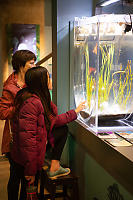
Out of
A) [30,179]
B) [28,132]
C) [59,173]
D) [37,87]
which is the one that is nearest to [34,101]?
[37,87]

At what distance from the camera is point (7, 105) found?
233 cm

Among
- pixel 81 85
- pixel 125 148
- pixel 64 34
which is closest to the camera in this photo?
pixel 125 148

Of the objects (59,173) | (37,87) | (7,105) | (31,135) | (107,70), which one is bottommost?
(59,173)

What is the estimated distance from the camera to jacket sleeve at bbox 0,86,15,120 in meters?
2.27

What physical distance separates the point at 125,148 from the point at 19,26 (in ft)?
9.10

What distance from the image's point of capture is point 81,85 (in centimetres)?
262

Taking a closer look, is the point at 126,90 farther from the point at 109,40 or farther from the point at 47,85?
the point at 47,85

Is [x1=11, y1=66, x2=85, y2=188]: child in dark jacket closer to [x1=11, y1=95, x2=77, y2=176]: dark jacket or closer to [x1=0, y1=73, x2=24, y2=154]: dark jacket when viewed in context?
[x1=11, y1=95, x2=77, y2=176]: dark jacket

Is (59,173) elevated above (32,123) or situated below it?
below

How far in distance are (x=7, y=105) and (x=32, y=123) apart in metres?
0.45

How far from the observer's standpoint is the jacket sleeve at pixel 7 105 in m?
2.27

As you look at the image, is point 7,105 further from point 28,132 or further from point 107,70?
point 107,70

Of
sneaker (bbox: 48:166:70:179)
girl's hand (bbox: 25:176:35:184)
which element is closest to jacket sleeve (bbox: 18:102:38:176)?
girl's hand (bbox: 25:176:35:184)

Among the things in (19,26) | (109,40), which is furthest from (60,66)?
(19,26)
